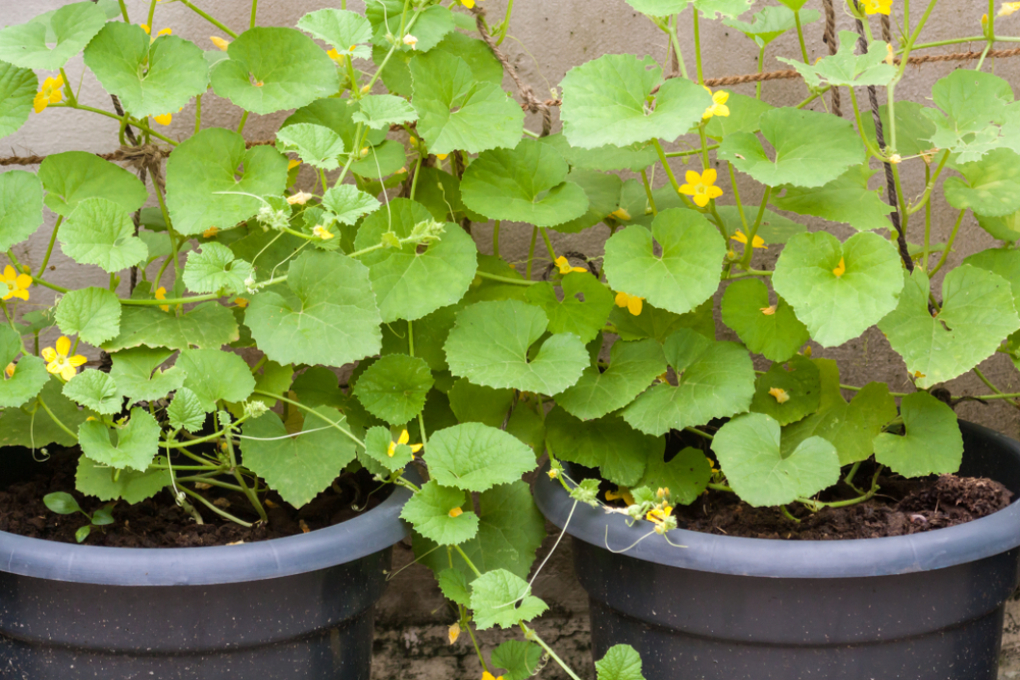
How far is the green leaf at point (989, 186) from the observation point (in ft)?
3.45

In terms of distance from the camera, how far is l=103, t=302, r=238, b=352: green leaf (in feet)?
3.31

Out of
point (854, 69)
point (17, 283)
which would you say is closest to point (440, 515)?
point (17, 283)

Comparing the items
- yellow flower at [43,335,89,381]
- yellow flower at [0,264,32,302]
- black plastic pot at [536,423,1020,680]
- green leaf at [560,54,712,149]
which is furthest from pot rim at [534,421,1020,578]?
yellow flower at [0,264,32,302]

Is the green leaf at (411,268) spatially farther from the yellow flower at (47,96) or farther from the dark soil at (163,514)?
the yellow flower at (47,96)

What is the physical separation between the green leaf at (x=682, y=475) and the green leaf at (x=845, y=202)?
0.36 m

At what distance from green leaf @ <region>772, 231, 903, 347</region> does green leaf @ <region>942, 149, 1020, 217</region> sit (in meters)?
0.18

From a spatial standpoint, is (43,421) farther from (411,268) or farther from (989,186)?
(989,186)

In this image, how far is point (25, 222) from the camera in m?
1.00

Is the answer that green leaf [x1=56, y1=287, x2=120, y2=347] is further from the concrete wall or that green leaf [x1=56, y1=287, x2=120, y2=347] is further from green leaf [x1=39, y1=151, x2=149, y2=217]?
the concrete wall

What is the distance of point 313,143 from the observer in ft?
3.20

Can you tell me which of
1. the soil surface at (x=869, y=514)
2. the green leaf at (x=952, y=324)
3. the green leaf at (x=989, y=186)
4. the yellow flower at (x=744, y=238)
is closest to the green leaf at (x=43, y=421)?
the soil surface at (x=869, y=514)

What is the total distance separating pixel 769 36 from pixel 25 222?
41.9 inches

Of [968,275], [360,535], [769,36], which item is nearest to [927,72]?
[769,36]

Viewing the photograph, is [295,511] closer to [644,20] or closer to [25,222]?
[25,222]
